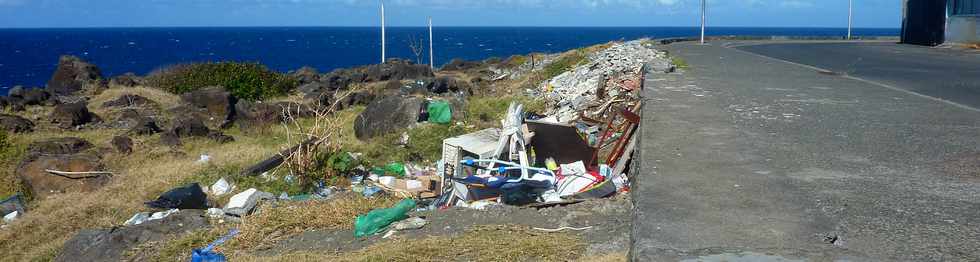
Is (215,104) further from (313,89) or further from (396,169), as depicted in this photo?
(396,169)

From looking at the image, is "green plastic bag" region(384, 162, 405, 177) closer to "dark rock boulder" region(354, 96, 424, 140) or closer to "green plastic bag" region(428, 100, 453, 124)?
"dark rock boulder" region(354, 96, 424, 140)

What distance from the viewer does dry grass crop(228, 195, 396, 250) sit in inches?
250

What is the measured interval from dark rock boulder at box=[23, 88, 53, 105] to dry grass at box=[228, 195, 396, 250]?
15.6 meters

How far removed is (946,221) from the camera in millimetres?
3938

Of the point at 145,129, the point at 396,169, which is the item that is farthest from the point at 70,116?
the point at 396,169

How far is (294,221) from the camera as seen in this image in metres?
6.57

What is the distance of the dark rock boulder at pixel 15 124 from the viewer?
→ 15195 mm

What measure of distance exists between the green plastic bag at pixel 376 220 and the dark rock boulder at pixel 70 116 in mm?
12211

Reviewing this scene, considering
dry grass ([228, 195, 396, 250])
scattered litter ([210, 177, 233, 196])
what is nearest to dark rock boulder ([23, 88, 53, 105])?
scattered litter ([210, 177, 233, 196])

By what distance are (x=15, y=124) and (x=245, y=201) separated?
9371 millimetres

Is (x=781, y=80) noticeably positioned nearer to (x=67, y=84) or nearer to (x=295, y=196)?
(x=295, y=196)

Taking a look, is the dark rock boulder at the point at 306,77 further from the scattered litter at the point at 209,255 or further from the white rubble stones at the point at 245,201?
the scattered litter at the point at 209,255

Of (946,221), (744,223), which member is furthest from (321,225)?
(946,221)

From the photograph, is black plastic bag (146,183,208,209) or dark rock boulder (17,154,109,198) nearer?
black plastic bag (146,183,208,209)
